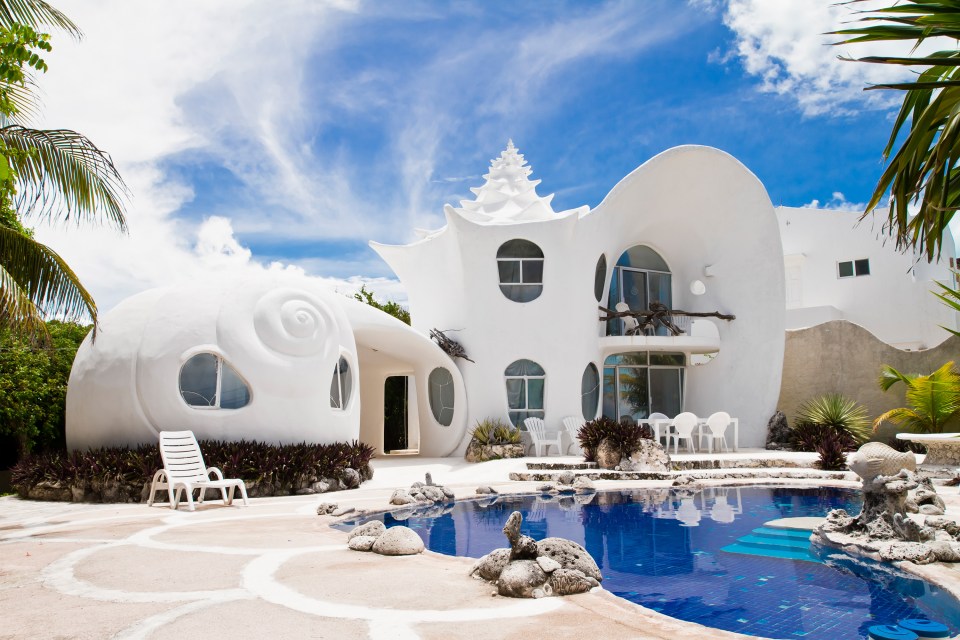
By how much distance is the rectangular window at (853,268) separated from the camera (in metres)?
26.7

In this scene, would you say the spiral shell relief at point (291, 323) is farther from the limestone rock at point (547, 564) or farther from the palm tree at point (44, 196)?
the limestone rock at point (547, 564)

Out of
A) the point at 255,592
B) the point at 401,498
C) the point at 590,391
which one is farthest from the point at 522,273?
the point at 255,592

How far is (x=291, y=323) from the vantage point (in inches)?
531

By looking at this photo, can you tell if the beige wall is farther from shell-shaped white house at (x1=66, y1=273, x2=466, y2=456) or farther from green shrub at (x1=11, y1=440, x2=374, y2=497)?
green shrub at (x1=11, y1=440, x2=374, y2=497)

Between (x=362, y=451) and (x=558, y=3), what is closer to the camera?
(x=558, y=3)

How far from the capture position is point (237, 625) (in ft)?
14.2

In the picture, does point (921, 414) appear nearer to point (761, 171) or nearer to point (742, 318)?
point (742, 318)

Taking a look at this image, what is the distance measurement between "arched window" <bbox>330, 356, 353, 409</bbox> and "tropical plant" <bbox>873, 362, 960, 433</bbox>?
12523 mm

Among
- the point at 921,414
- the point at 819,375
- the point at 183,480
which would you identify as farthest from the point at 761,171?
the point at 183,480

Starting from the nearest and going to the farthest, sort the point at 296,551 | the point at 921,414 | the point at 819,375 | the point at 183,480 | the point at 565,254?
the point at 296,551, the point at 183,480, the point at 921,414, the point at 565,254, the point at 819,375

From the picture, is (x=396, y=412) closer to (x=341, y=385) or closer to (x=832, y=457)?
(x=341, y=385)

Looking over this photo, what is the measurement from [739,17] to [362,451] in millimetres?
9711

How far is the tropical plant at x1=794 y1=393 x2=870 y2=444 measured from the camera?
19391mm

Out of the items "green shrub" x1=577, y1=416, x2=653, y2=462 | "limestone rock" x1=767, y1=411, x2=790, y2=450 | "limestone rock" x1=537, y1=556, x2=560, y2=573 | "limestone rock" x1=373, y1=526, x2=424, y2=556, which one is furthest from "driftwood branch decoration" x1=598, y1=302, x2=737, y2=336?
"limestone rock" x1=537, y1=556, x2=560, y2=573
